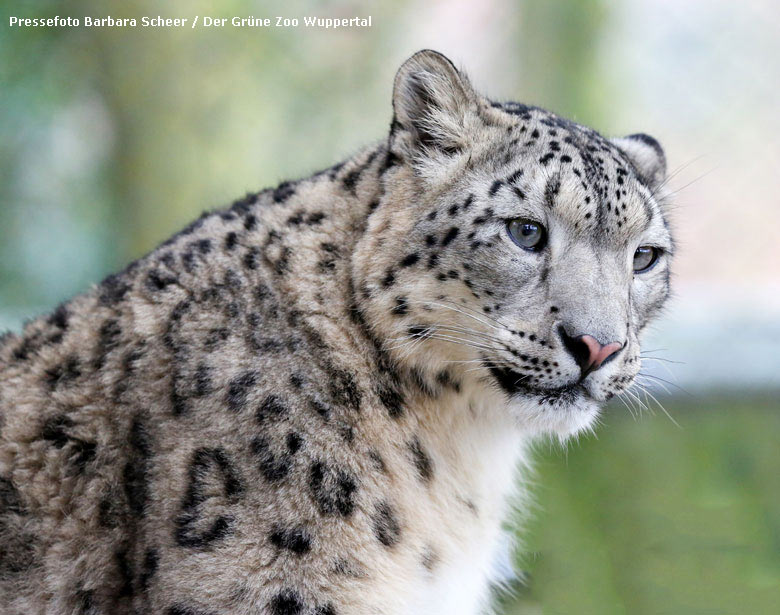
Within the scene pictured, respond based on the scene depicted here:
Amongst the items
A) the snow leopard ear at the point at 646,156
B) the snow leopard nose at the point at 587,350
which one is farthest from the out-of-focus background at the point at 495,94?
the snow leopard nose at the point at 587,350

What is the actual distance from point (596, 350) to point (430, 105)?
100 centimetres

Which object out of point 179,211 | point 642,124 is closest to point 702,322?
point 642,124

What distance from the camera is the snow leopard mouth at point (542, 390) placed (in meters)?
2.82

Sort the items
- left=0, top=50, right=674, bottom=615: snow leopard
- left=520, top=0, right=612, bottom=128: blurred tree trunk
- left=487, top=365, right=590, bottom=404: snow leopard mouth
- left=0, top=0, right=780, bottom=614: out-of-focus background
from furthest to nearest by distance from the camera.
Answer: left=520, top=0, right=612, bottom=128: blurred tree trunk
left=0, top=0, right=780, bottom=614: out-of-focus background
left=487, top=365, right=590, bottom=404: snow leopard mouth
left=0, top=50, right=674, bottom=615: snow leopard

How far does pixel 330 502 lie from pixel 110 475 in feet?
2.18

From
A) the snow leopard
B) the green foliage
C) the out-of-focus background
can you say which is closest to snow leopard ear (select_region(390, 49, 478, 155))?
the snow leopard

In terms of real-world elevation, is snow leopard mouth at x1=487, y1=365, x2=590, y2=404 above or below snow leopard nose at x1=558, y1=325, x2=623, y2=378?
below

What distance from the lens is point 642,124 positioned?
22.1 feet

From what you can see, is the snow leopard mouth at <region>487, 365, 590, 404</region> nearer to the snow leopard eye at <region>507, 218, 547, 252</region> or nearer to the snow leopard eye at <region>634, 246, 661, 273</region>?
the snow leopard eye at <region>507, 218, 547, 252</region>

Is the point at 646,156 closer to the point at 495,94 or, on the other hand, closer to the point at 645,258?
the point at 645,258

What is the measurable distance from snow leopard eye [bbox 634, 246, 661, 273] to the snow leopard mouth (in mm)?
547

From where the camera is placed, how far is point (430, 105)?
10.2 ft

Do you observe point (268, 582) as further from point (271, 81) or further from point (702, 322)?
point (271, 81)

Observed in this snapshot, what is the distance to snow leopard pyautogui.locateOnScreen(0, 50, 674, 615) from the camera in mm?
2645
